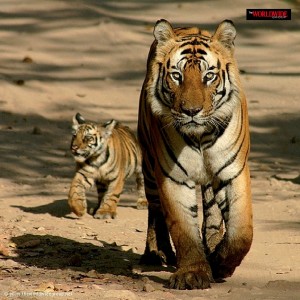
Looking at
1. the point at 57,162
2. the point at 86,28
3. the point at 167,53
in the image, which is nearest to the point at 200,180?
the point at 167,53

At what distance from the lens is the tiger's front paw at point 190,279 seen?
6.70 meters

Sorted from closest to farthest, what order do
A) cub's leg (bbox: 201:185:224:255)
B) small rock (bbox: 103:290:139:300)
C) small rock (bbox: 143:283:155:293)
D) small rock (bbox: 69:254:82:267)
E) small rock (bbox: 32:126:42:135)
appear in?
small rock (bbox: 103:290:139:300)
small rock (bbox: 143:283:155:293)
cub's leg (bbox: 201:185:224:255)
small rock (bbox: 69:254:82:267)
small rock (bbox: 32:126:42:135)

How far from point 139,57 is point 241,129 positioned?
448 inches

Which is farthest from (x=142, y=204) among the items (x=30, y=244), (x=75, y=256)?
(x=75, y=256)

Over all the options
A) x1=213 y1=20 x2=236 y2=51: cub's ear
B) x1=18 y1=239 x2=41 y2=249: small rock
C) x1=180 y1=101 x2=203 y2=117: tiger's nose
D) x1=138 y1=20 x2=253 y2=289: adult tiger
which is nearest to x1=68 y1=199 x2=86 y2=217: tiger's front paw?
x1=18 y1=239 x2=41 y2=249: small rock

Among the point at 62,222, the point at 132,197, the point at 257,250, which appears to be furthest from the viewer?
the point at 132,197

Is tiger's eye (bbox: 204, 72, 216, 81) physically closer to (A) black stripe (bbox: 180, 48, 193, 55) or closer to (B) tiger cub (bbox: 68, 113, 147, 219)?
(A) black stripe (bbox: 180, 48, 193, 55)

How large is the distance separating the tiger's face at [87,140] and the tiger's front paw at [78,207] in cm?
53

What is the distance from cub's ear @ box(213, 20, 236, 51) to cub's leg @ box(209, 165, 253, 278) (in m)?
0.82

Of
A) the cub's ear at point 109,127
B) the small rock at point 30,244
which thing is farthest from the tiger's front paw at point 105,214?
the small rock at point 30,244

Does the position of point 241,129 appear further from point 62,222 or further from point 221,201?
point 62,222

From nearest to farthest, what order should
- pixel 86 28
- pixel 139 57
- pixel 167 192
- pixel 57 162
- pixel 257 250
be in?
pixel 167 192, pixel 257 250, pixel 57 162, pixel 139 57, pixel 86 28

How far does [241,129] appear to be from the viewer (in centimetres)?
698

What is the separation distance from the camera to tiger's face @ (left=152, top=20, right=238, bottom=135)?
6.59 m
